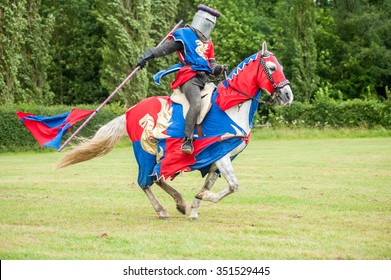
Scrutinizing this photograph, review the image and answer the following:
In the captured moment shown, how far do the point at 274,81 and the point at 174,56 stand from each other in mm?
33383

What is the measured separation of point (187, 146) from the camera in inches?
398

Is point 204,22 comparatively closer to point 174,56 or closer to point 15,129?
point 15,129

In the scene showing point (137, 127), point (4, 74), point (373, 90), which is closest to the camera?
point (137, 127)

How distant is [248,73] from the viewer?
10188mm

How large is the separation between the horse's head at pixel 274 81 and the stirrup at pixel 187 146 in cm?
119

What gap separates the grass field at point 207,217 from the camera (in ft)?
25.9

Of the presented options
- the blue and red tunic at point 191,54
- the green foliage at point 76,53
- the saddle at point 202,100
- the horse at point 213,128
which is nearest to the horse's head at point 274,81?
the horse at point 213,128

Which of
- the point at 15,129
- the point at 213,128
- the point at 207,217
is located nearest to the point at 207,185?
the point at 207,217

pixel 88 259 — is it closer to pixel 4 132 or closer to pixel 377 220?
pixel 377 220

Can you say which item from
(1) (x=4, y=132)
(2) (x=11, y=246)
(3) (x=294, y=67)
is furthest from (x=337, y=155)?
(3) (x=294, y=67)

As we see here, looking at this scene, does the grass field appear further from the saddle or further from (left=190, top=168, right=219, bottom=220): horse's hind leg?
the saddle

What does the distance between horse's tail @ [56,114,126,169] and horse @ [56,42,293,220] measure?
1.24 feet

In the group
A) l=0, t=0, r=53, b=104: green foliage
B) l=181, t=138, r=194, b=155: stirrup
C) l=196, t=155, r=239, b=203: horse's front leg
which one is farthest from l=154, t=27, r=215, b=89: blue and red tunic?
l=0, t=0, r=53, b=104: green foliage
